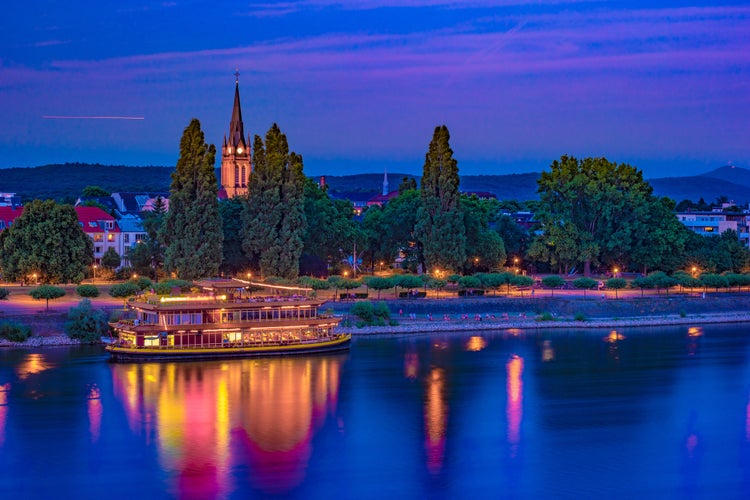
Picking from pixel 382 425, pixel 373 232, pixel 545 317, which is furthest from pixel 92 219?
pixel 382 425

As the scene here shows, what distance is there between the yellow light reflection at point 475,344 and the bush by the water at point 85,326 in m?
15.3

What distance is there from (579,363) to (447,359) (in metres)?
5.19

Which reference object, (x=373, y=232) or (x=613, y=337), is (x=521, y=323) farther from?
(x=373, y=232)

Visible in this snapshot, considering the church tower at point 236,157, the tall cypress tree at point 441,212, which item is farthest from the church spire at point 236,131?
the tall cypress tree at point 441,212

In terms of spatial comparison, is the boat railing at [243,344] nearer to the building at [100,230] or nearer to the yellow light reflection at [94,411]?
the yellow light reflection at [94,411]

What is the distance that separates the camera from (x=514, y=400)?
35688 mm

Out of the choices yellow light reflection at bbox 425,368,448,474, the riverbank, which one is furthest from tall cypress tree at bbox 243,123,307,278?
yellow light reflection at bbox 425,368,448,474

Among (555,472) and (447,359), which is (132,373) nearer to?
(447,359)

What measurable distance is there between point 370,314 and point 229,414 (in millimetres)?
19064

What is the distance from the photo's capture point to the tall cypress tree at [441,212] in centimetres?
6316

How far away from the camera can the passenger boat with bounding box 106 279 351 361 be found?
4184 cm

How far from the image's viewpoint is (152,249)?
202ft

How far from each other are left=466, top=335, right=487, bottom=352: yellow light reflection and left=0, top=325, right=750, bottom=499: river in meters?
0.32

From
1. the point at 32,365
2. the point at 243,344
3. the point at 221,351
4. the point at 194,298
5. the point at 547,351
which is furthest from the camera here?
the point at 547,351
